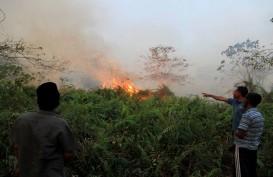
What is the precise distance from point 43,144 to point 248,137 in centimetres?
353

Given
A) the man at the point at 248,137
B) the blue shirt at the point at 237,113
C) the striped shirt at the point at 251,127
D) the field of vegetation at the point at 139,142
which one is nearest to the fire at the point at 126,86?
the field of vegetation at the point at 139,142

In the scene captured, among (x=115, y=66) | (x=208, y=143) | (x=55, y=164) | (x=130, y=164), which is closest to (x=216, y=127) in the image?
(x=208, y=143)

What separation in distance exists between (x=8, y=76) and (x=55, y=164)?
6.12 metres

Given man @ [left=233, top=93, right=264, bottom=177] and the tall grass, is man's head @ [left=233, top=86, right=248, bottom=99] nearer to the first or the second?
man @ [left=233, top=93, right=264, bottom=177]

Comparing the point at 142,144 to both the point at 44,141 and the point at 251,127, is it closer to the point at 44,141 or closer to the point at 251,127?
the point at 251,127

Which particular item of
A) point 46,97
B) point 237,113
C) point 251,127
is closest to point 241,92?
point 237,113

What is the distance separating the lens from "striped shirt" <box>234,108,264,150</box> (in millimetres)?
5348

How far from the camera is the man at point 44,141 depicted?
10.2 ft

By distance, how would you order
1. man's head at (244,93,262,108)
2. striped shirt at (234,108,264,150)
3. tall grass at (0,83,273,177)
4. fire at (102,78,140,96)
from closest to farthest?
1. striped shirt at (234,108,264,150)
2. man's head at (244,93,262,108)
3. tall grass at (0,83,273,177)
4. fire at (102,78,140,96)

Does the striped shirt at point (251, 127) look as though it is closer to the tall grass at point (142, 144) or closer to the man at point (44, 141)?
the tall grass at point (142, 144)

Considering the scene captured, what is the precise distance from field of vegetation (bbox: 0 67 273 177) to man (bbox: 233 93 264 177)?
1.47 metres

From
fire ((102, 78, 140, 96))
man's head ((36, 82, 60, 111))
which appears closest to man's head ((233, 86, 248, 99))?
man's head ((36, 82, 60, 111))

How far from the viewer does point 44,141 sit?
311 cm

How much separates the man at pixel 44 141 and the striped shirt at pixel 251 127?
312 centimetres
